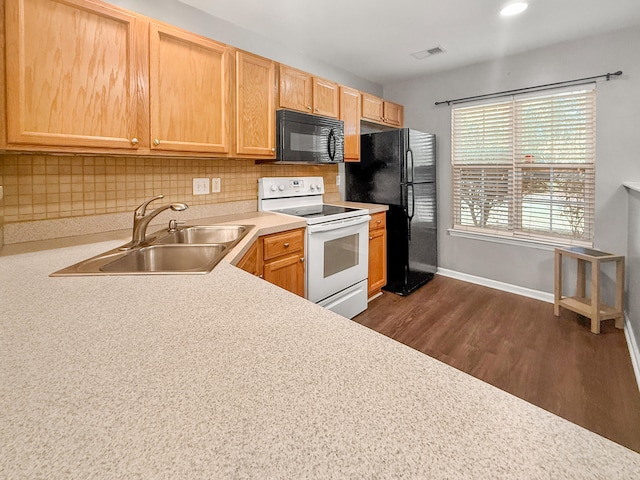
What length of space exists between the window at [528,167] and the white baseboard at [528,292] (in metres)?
0.51

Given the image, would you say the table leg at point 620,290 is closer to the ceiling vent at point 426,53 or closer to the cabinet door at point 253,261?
the ceiling vent at point 426,53

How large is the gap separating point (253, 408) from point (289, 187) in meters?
2.73

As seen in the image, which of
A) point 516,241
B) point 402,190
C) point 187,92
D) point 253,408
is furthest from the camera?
point 516,241

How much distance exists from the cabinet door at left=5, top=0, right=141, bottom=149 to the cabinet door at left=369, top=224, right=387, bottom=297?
7.16ft

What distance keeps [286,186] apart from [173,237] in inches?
52.5

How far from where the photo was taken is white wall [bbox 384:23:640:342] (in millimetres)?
2838

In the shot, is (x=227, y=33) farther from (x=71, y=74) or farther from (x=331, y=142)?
(x=71, y=74)

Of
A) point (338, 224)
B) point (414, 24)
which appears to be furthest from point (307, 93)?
point (338, 224)

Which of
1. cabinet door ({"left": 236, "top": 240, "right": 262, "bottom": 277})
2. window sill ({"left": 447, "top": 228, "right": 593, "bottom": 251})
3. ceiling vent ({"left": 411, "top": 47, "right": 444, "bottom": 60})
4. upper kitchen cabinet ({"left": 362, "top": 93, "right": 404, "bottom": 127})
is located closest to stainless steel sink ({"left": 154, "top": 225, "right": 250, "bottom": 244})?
cabinet door ({"left": 236, "top": 240, "right": 262, "bottom": 277})

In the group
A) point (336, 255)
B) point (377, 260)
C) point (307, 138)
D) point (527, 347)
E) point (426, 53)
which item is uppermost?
point (426, 53)

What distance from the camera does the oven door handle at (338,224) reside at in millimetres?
2545

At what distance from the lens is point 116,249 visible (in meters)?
1.58

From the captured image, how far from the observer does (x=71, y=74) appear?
1.60 meters

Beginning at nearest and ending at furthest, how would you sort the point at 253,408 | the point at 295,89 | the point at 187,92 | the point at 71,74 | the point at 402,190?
the point at 253,408 < the point at 71,74 < the point at 187,92 < the point at 295,89 < the point at 402,190
